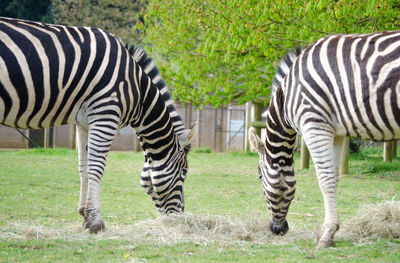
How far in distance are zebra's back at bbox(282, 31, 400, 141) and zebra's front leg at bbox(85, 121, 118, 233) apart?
77.6 inches

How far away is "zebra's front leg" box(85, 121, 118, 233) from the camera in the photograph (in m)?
5.49

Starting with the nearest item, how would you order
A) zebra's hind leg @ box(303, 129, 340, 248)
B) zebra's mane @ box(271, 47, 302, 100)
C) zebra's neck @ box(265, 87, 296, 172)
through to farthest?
zebra's hind leg @ box(303, 129, 340, 248), zebra's neck @ box(265, 87, 296, 172), zebra's mane @ box(271, 47, 302, 100)

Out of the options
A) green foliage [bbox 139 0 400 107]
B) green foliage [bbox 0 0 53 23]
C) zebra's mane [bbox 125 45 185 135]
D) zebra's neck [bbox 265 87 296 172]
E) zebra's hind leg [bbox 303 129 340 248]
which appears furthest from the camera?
green foliage [bbox 0 0 53 23]

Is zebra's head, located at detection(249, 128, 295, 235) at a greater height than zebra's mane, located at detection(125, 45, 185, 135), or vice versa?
zebra's mane, located at detection(125, 45, 185, 135)

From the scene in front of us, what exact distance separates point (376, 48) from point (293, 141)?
1.38 m

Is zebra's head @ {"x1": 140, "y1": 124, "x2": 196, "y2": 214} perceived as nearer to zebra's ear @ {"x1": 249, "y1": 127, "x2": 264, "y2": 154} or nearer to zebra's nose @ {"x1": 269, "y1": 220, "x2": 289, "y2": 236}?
zebra's ear @ {"x1": 249, "y1": 127, "x2": 264, "y2": 154}

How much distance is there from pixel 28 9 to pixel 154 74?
2108 centimetres

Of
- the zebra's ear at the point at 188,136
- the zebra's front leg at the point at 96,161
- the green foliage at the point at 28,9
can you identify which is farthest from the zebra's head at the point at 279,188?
the green foliage at the point at 28,9

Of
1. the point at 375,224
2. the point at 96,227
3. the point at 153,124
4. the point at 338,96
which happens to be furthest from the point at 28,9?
the point at 375,224

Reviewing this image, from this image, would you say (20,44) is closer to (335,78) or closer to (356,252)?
(335,78)

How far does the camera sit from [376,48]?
4.68 meters

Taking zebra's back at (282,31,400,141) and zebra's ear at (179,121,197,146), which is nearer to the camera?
zebra's back at (282,31,400,141)

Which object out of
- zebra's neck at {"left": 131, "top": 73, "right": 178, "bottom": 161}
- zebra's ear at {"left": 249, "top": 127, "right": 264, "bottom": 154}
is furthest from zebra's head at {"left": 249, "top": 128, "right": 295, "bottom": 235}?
zebra's neck at {"left": 131, "top": 73, "right": 178, "bottom": 161}

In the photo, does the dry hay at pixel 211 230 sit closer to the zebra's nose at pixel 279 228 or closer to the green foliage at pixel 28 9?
the zebra's nose at pixel 279 228
